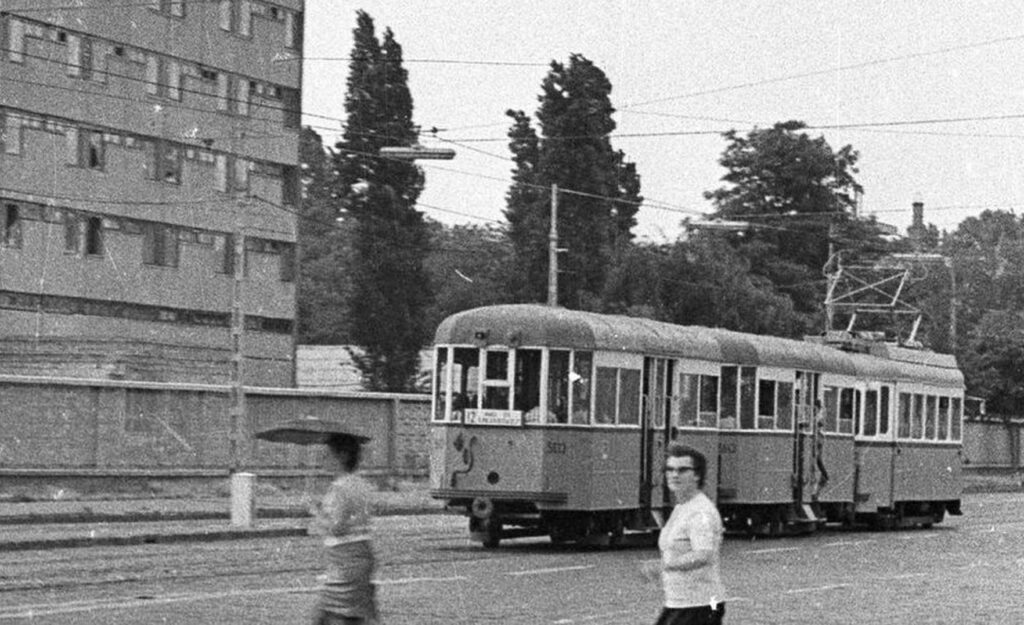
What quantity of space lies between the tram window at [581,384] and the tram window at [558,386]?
0.14 meters

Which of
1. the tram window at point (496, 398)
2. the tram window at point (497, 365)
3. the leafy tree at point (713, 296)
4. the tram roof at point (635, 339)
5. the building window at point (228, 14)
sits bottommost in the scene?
the tram window at point (496, 398)

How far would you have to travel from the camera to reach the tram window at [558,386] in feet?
91.6

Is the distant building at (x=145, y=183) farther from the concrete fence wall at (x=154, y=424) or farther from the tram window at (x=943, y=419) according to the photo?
the tram window at (x=943, y=419)

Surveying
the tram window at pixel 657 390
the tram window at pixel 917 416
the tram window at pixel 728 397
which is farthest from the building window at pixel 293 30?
the tram window at pixel 657 390

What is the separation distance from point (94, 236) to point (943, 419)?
3017cm

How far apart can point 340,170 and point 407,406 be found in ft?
107

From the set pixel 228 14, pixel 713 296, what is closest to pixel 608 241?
pixel 713 296

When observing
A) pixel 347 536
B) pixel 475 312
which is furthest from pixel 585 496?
pixel 347 536

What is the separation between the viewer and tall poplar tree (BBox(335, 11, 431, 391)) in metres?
75.5

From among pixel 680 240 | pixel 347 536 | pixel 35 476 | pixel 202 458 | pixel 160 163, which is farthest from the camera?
pixel 680 240

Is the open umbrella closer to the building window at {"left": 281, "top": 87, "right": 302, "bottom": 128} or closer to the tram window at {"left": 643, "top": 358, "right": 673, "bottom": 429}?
the tram window at {"left": 643, "top": 358, "right": 673, "bottom": 429}

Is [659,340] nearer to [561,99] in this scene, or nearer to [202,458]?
[202,458]

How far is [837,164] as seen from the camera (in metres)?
93.8

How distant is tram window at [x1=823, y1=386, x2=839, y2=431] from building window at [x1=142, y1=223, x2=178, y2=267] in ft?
109
